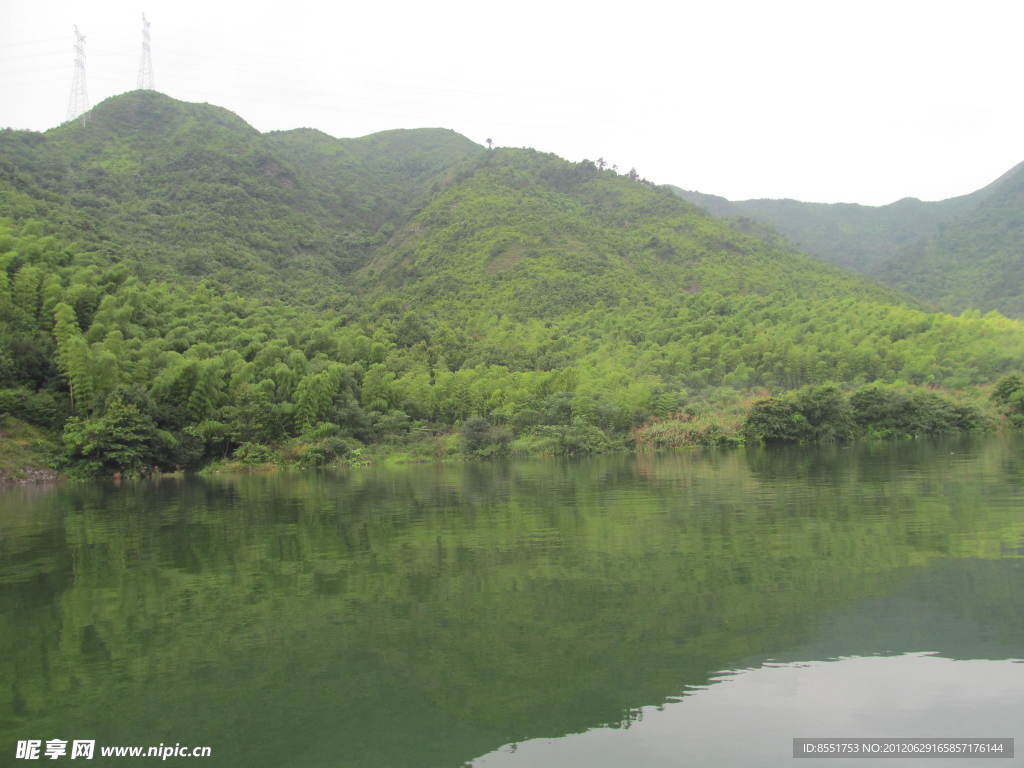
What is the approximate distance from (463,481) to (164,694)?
78.8 ft

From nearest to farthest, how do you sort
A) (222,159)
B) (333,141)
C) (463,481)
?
(463,481) → (222,159) → (333,141)

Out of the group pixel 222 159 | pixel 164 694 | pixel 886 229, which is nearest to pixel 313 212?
pixel 222 159

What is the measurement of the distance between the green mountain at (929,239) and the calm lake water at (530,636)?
324 ft

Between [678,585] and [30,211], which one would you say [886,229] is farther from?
[678,585]

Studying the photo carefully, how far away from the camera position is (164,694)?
23.0ft

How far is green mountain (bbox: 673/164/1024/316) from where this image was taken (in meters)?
→ 105

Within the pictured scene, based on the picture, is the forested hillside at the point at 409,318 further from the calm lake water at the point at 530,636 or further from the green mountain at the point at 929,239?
the calm lake water at the point at 530,636

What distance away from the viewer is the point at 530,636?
27.3 feet
